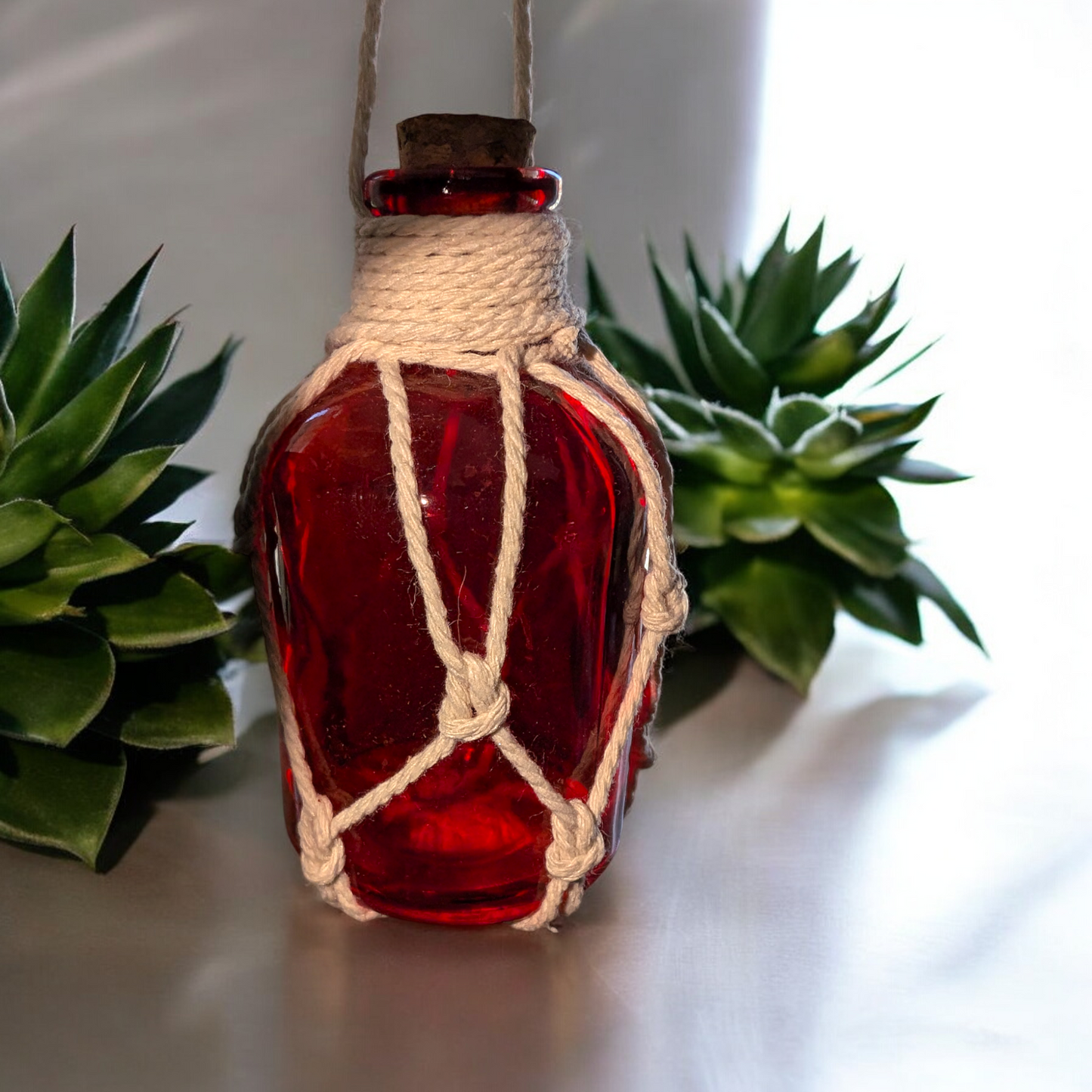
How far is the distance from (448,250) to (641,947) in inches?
10.0

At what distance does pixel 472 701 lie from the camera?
15.6 inches

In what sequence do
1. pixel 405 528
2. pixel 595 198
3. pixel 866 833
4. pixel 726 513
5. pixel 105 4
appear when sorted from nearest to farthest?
pixel 405 528, pixel 866 833, pixel 726 513, pixel 105 4, pixel 595 198

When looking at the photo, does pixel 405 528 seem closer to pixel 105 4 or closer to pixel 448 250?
pixel 448 250

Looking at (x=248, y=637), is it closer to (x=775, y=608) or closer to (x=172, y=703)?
(x=172, y=703)

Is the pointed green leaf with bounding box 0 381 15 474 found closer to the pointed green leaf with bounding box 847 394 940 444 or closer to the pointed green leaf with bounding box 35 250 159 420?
the pointed green leaf with bounding box 35 250 159 420

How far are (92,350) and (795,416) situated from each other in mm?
339

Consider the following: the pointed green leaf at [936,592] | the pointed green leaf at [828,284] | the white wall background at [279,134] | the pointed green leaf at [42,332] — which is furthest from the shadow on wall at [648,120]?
the pointed green leaf at [42,332]

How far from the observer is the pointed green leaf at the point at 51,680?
428mm

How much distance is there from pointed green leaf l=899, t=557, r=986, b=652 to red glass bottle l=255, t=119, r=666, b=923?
27 cm

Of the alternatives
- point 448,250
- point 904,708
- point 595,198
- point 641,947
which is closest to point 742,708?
point 904,708

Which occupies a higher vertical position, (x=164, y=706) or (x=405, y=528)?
(x=405, y=528)

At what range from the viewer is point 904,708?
0.67 metres

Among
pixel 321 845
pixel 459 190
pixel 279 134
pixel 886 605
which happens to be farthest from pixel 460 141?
pixel 279 134

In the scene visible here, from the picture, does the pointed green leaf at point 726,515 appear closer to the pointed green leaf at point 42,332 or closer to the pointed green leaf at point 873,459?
the pointed green leaf at point 873,459
